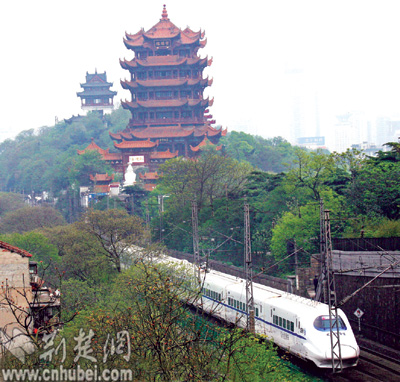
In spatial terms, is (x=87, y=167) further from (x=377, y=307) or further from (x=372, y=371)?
(x=372, y=371)

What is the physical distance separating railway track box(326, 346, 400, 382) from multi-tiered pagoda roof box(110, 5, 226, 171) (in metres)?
68.4

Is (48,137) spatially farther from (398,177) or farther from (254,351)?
(254,351)

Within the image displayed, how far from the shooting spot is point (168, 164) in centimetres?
6688

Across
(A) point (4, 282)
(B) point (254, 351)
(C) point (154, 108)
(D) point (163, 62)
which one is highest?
(D) point (163, 62)

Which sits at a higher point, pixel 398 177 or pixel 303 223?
pixel 398 177

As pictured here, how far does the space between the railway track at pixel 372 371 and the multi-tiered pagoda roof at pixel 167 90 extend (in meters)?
68.4

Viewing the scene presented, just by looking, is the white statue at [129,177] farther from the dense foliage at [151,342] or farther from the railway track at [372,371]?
the railway track at [372,371]

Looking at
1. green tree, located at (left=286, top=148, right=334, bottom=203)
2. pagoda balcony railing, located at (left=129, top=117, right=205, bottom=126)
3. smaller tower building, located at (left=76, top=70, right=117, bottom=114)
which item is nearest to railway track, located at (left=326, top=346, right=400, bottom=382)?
green tree, located at (left=286, top=148, right=334, bottom=203)

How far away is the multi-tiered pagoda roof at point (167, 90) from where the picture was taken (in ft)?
313

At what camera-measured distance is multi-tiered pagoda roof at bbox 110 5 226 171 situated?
95.2 metres

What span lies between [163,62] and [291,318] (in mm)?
75681

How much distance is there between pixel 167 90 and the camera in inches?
3844

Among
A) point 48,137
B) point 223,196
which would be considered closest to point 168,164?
point 223,196

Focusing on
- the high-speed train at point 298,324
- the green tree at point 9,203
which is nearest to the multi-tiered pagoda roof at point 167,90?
the green tree at point 9,203
